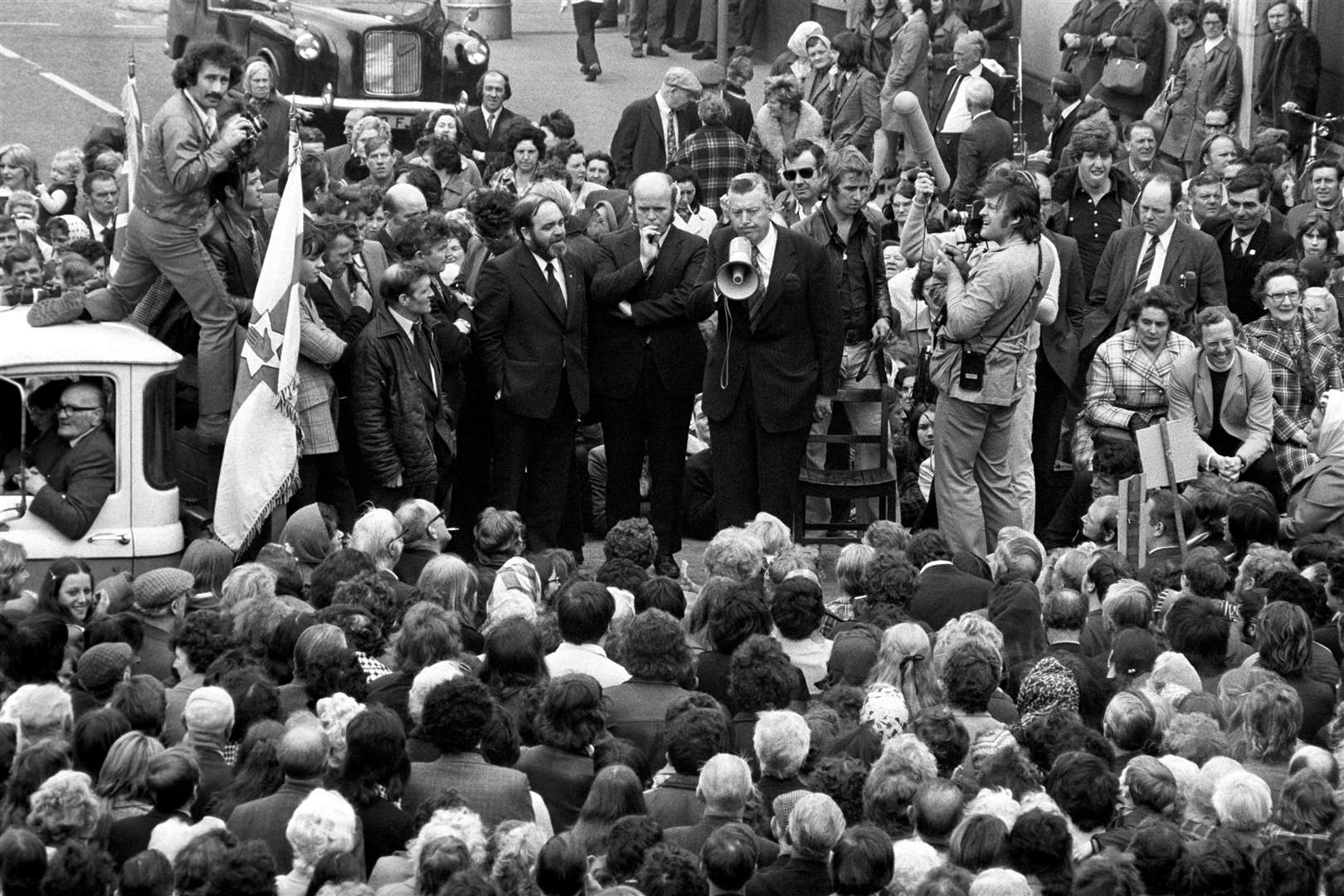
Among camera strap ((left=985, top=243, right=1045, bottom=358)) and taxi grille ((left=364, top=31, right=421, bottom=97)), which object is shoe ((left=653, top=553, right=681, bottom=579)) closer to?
camera strap ((left=985, top=243, right=1045, bottom=358))

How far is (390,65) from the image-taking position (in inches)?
841

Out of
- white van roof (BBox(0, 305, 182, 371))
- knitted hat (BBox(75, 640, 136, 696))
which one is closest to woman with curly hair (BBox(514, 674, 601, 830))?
knitted hat (BBox(75, 640, 136, 696))

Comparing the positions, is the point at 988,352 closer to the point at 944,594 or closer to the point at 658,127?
the point at 944,594

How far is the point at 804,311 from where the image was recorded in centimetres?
1202

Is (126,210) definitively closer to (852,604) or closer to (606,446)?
(606,446)

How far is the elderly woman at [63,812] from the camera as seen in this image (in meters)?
6.16

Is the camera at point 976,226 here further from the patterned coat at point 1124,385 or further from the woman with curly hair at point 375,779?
the woman with curly hair at point 375,779

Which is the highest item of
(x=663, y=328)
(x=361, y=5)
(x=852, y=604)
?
(x=361, y=5)

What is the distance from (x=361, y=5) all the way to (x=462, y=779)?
16988 millimetres

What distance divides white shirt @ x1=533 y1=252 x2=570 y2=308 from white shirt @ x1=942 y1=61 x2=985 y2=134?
7017 millimetres

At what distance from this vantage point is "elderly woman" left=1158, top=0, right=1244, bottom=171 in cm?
1886

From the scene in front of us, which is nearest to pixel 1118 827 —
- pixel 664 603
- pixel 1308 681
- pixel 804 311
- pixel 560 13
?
pixel 1308 681

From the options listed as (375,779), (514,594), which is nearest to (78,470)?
(514,594)

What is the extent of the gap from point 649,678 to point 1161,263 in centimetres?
619
